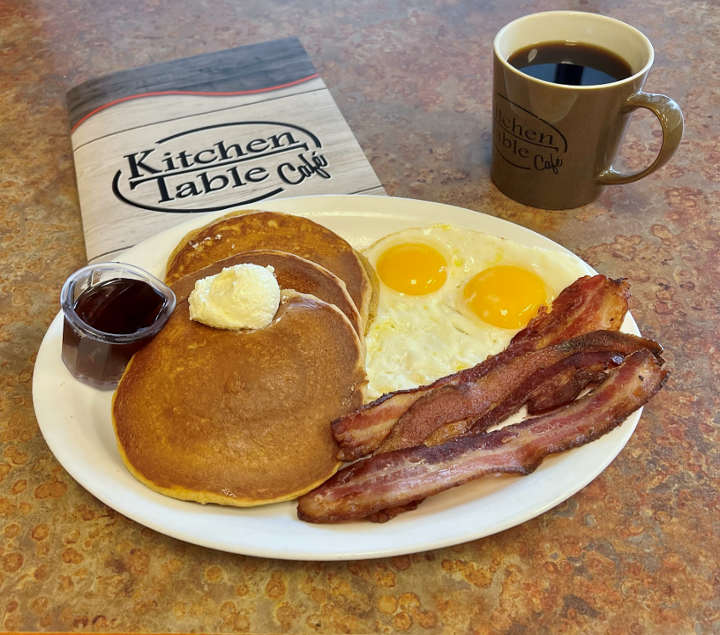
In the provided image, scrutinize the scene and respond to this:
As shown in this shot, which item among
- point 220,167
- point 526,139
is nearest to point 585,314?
point 526,139

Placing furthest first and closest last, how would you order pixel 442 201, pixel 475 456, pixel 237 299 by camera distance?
pixel 442 201 < pixel 237 299 < pixel 475 456

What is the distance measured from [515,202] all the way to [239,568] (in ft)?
4.37

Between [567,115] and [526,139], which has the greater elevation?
[567,115]

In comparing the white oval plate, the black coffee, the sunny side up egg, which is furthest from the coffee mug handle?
the white oval plate

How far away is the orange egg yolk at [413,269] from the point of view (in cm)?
157

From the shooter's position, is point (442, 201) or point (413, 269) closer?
point (413, 269)

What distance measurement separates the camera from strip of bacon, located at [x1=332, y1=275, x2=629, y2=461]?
1.27 meters

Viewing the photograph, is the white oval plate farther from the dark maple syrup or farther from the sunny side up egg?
the sunny side up egg

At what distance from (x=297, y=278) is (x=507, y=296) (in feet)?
1.66

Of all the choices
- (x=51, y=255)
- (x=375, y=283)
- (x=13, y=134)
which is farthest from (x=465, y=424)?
(x=13, y=134)

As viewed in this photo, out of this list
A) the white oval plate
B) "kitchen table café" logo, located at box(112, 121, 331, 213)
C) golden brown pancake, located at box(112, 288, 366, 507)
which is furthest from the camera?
"kitchen table café" logo, located at box(112, 121, 331, 213)

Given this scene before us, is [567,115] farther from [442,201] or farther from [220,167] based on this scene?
[220,167]

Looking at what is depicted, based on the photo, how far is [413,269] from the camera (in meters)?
1.58

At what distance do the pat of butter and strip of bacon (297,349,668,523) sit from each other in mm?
371
